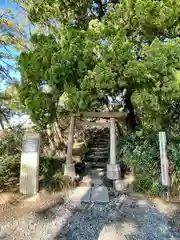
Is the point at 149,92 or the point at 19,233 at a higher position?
the point at 149,92

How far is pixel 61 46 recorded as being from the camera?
4879 mm

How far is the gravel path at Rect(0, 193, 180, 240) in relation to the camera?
10.8ft

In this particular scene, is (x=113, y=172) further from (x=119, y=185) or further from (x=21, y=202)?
(x=21, y=202)

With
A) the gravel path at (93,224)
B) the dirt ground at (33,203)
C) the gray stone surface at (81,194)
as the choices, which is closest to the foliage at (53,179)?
the dirt ground at (33,203)

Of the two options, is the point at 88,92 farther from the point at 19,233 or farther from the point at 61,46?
the point at 19,233

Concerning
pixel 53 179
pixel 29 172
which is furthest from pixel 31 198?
pixel 53 179

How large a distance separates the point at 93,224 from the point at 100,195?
56.9 inches

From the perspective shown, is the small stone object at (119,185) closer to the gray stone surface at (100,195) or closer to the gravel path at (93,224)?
the gray stone surface at (100,195)

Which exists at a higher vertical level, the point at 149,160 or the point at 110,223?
the point at 149,160

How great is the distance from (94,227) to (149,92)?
3013 mm

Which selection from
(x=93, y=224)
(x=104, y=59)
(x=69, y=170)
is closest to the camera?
(x=93, y=224)

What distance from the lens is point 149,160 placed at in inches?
211

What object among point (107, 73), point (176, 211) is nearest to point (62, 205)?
point (176, 211)

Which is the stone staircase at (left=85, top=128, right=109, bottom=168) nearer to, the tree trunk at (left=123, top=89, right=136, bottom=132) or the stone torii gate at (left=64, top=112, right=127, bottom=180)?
the tree trunk at (left=123, top=89, right=136, bottom=132)
